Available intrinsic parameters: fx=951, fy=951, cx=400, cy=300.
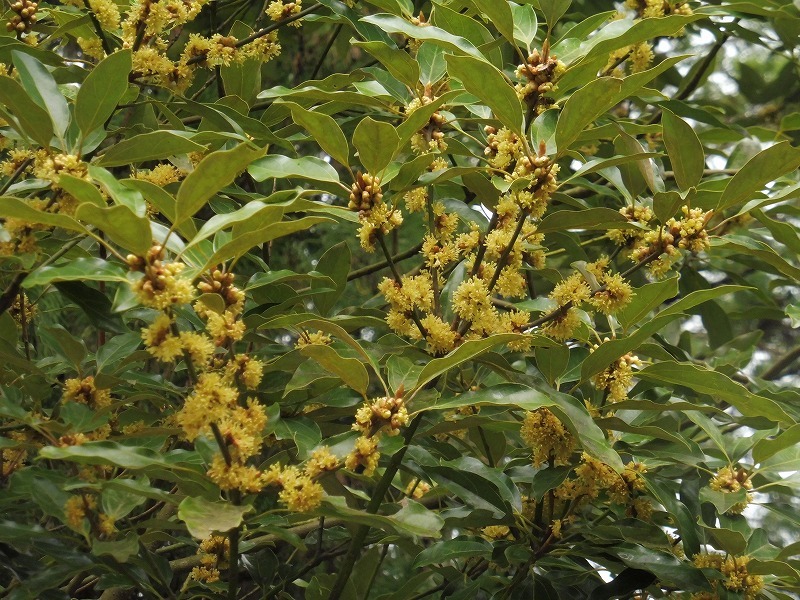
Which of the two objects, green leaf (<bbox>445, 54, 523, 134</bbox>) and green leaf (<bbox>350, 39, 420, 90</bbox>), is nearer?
green leaf (<bbox>445, 54, 523, 134</bbox>)

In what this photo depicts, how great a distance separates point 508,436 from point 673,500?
546mm

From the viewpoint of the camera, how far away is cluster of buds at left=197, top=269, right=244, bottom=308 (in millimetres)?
1228

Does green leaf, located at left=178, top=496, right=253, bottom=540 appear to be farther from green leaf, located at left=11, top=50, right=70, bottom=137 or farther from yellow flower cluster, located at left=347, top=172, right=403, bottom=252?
green leaf, located at left=11, top=50, right=70, bottom=137

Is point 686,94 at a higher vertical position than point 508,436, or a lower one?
higher

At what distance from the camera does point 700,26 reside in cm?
254

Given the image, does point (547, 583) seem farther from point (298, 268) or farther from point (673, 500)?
point (298, 268)

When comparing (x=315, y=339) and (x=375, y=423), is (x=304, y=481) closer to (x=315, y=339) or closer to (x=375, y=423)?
(x=375, y=423)

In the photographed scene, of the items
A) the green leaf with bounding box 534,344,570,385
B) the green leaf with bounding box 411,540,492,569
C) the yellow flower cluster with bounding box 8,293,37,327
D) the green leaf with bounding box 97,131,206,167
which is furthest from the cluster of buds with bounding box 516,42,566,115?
the yellow flower cluster with bounding box 8,293,37,327

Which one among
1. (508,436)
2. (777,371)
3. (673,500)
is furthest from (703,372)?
(777,371)

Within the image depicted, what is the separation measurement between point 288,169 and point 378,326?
358 millimetres

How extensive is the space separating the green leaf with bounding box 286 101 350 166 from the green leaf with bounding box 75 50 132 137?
0.24 meters

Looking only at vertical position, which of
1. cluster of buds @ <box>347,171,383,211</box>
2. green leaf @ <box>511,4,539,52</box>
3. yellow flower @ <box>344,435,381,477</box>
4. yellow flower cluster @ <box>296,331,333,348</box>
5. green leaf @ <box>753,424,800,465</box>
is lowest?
green leaf @ <box>753,424,800,465</box>

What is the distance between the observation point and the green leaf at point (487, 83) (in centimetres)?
129

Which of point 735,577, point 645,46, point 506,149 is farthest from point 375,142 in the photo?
point 645,46
